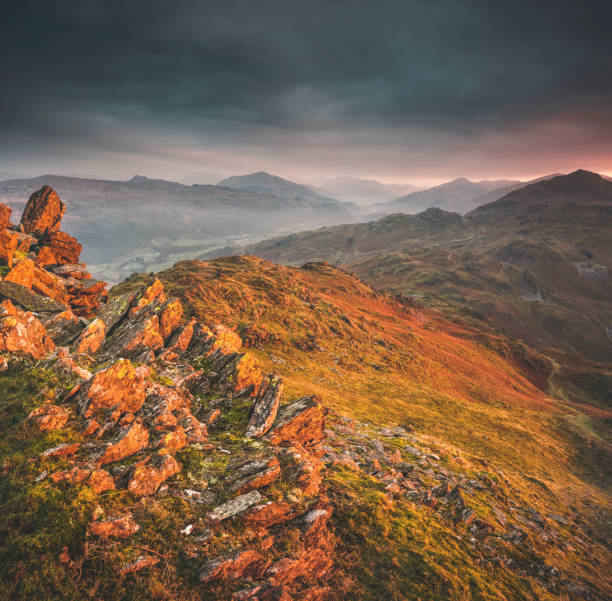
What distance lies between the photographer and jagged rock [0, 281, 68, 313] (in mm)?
25106

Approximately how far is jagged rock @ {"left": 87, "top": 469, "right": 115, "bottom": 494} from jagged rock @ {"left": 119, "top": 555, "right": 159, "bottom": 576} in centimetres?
273

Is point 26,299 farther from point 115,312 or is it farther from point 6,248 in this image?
point 6,248

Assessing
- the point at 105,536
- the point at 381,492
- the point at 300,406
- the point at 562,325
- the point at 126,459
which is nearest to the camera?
the point at 105,536

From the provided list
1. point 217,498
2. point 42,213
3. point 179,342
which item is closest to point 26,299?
point 179,342

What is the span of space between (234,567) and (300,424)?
380 inches

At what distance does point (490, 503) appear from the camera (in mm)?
20953

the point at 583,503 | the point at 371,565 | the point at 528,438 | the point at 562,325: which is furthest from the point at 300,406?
the point at 562,325

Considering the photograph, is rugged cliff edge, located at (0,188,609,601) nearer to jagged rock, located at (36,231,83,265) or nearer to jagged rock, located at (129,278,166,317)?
jagged rock, located at (129,278,166,317)

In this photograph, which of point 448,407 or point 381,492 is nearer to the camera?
point 381,492

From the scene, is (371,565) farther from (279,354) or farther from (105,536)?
(279,354)

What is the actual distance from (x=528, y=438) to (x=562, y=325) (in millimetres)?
206311

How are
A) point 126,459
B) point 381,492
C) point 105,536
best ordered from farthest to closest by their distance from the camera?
1. point 381,492
2. point 126,459
3. point 105,536

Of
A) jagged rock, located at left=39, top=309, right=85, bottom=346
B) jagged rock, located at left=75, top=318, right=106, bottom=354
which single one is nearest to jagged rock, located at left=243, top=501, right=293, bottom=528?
jagged rock, located at left=75, top=318, right=106, bottom=354

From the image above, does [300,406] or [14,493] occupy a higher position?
[14,493]
